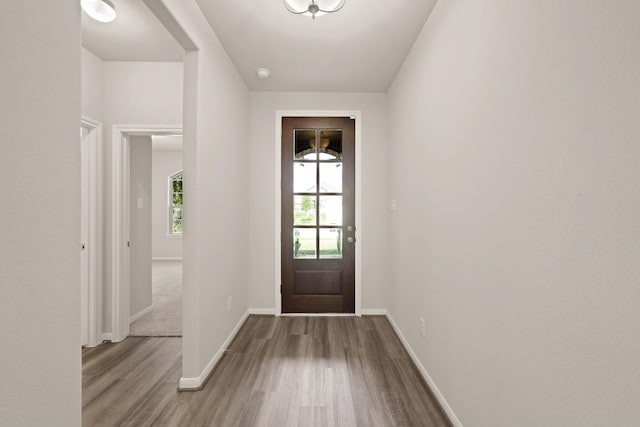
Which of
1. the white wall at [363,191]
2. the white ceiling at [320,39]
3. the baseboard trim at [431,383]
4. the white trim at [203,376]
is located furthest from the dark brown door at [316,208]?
the white trim at [203,376]

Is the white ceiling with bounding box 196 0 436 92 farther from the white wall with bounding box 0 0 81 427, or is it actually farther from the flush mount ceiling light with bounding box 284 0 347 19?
the white wall with bounding box 0 0 81 427

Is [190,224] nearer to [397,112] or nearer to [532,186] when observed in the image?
[532,186]

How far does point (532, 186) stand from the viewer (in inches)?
44.9

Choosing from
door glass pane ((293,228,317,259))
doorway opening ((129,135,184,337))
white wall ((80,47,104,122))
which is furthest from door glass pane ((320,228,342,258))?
white wall ((80,47,104,122))

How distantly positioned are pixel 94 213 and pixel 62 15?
2345 mm

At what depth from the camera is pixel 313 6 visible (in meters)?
2.06

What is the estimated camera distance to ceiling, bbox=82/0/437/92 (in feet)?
7.32

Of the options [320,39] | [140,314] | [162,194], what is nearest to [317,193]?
[320,39]

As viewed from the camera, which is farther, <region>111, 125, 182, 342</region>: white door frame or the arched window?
the arched window

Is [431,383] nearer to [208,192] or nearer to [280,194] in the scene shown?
[208,192]

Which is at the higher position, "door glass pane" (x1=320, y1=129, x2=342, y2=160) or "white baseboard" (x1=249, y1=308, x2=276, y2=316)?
"door glass pane" (x1=320, y1=129, x2=342, y2=160)

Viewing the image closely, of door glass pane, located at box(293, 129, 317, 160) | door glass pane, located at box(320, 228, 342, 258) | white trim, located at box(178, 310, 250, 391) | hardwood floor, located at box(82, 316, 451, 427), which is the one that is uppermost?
door glass pane, located at box(293, 129, 317, 160)

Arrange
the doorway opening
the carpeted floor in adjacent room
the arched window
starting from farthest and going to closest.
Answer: the arched window < the doorway opening < the carpeted floor in adjacent room

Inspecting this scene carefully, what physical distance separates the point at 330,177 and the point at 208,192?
1.70 meters
